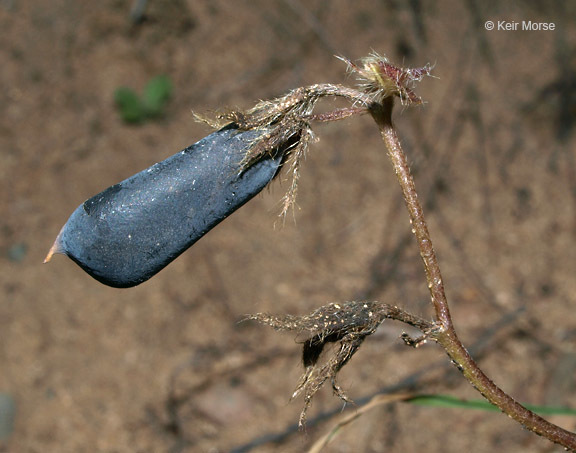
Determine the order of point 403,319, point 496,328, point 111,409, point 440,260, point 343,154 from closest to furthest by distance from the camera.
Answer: point 403,319
point 111,409
point 496,328
point 440,260
point 343,154

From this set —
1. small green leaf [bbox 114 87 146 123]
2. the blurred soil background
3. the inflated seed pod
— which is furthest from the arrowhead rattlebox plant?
small green leaf [bbox 114 87 146 123]

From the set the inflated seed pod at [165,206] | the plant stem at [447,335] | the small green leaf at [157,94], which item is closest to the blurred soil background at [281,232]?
the small green leaf at [157,94]

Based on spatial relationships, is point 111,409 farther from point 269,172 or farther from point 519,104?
point 519,104

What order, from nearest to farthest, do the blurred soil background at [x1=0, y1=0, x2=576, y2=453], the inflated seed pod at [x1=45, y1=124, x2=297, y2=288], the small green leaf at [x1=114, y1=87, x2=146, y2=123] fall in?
the inflated seed pod at [x1=45, y1=124, x2=297, y2=288], the blurred soil background at [x1=0, y1=0, x2=576, y2=453], the small green leaf at [x1=114, y1=87, x2=146, y2=123]

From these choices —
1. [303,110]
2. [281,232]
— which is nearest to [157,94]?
[281,232]

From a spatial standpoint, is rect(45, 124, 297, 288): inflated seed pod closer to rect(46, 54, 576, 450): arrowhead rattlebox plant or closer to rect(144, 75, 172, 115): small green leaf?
rect(46, 54, 576, 450): arrowhead rattlebox plant

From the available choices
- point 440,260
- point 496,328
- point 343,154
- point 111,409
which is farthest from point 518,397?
point 111,409
